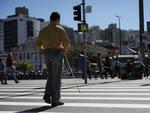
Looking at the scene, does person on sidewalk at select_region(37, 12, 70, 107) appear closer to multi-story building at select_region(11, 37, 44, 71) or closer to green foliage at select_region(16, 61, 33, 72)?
green foliage at select_region(16, 61, 33, 72)

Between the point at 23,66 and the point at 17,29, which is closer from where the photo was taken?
the point at 23,66

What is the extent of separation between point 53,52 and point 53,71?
371 mm

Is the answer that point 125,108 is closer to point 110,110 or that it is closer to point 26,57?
point 110,110

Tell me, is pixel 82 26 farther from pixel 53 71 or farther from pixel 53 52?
pixel 53 71

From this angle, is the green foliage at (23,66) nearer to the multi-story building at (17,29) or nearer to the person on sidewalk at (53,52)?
the multi-story building at (17,29)

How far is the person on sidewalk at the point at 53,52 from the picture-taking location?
8695 millimetres

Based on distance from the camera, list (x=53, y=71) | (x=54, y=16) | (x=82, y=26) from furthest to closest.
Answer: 1. (x=82, y=26)
2. (x=54, y=16)
3. (x=53, y=71)

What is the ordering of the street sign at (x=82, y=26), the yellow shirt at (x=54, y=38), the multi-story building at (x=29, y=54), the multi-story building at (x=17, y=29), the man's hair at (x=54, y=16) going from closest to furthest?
the yellow shirt at (x=54, y=38) < the man's hair at (x=54, y=16) < the street sign at (x=82, y=26) < the multi-story building at (x=29, y=54) < the multi-story building at (x=17, y=29)

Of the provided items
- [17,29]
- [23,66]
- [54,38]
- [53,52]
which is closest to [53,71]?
[53,52]

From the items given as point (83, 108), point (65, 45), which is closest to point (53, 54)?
point (65, 45)

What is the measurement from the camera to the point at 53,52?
28.8 ft

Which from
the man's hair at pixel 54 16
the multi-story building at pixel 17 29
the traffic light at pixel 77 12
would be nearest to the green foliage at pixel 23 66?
the multi-story building at pixel 17 29

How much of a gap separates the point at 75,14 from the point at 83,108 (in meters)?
11.3

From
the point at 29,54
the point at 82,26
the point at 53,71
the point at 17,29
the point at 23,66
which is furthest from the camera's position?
the point at 17,29
